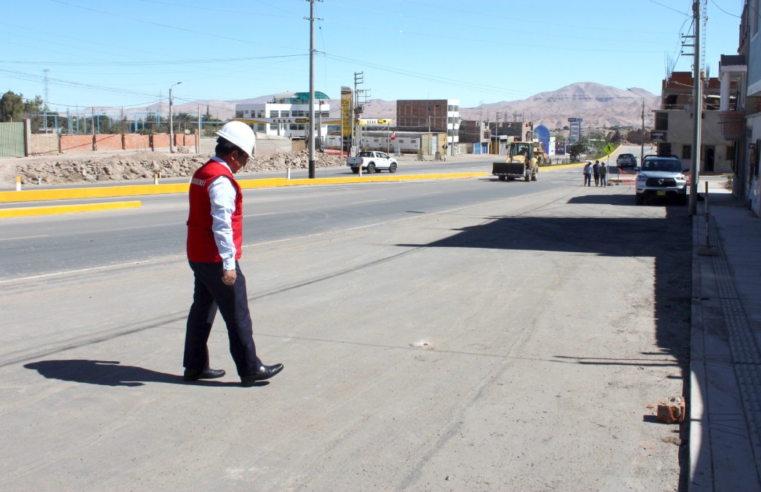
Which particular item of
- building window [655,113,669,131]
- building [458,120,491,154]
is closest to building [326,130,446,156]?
building [458,120,491,154]

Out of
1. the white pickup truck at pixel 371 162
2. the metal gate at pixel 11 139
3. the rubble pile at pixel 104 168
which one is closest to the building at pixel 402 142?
the white pickup truck at pixel 371 162

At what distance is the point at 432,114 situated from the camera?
171125 mm

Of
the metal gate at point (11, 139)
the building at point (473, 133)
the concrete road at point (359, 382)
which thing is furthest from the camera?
the building at point (473, 133)

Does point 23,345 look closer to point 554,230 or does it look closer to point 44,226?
point 44,226

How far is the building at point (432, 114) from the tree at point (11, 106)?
86443mm

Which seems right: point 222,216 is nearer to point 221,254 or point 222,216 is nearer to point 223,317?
point 221,254

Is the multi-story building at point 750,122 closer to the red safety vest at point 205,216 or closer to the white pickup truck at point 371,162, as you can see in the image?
the red safety vest at point 205,216

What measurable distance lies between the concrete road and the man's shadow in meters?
0.03

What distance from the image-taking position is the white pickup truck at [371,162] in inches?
2329

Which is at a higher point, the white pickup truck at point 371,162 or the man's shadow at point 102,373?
the white pickup truck at point 371,162

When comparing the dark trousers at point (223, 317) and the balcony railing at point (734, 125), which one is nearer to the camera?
the dark trousers at point (223, 317)

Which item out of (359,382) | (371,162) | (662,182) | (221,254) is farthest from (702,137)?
(221,254)

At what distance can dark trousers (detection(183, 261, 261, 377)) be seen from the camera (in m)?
6.04

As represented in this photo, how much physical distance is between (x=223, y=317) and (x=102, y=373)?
130 centimetres
